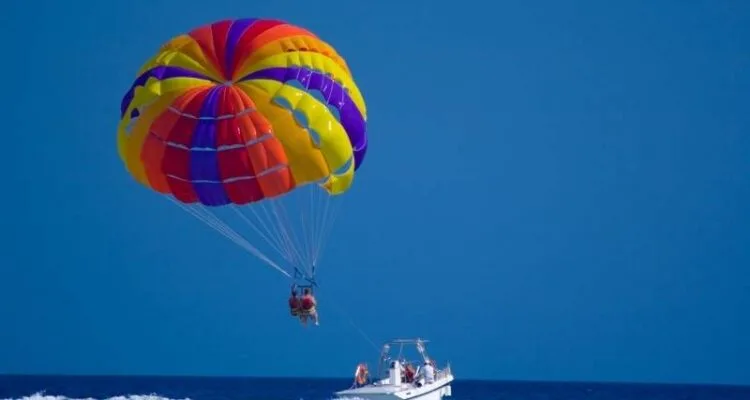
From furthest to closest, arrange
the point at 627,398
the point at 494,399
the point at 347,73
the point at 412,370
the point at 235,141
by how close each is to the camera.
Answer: the point at 627,398 → the point at 494,399 → the point at 412,370 → the point at 347,73 → the point at 235,141

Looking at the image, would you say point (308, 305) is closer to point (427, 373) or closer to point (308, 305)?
point (308, 305)

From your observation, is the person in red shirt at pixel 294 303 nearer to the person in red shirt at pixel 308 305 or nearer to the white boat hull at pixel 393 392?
the person in red shirt at pixel 308 305

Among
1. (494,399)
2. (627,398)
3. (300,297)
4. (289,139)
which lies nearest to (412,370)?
(300,297)

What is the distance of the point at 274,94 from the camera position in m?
29.2

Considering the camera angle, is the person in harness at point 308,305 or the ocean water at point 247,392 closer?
the person in harness at point 308,305

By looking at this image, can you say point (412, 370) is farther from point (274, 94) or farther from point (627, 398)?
point (627, 398)

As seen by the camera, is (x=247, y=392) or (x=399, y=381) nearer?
(x=399, y=381)

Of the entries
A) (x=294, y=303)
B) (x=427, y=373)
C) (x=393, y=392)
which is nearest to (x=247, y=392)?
(x=427, y=373)

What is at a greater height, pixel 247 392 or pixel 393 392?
pixel 247 392

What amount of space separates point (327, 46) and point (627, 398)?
2220 inches

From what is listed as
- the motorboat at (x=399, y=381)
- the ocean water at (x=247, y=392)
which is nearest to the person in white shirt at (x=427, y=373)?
the motorboat at (x=399, y=381)

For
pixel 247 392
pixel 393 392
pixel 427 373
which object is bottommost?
pixel 393 392

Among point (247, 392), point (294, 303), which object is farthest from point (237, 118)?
point (247, 392)

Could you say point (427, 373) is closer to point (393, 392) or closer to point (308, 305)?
point (393, 392)
